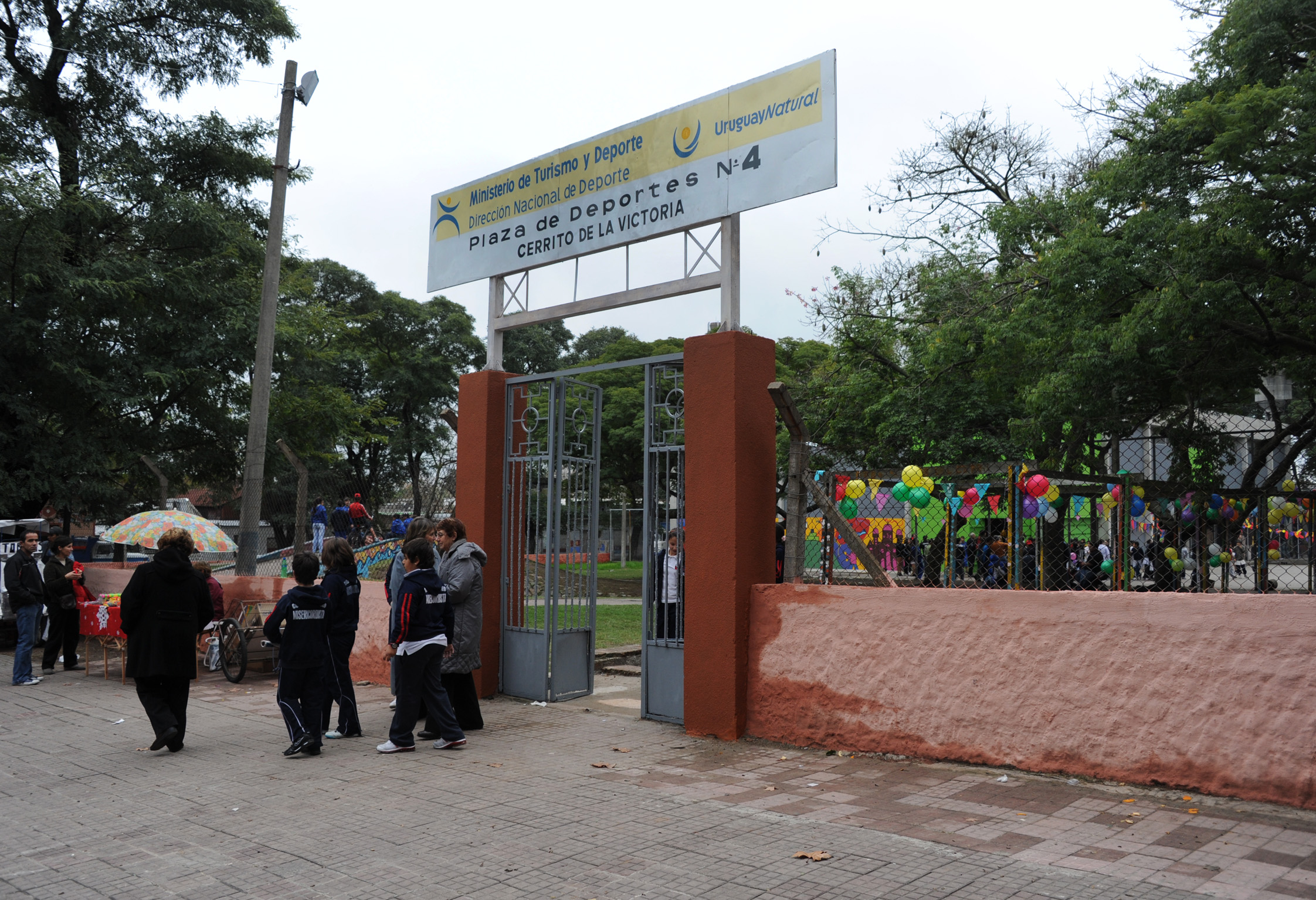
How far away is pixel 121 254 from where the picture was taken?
17.1 meters

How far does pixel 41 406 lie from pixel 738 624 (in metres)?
14.4

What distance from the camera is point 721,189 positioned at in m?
7.73

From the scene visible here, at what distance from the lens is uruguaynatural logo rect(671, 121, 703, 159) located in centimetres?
797

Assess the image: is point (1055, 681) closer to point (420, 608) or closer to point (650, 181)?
point (420, 608)

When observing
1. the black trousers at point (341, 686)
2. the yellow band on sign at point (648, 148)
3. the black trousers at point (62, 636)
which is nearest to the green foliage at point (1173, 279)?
the yellow band on sign at point (648, 148)

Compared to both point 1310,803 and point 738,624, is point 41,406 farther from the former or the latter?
point 1310,803

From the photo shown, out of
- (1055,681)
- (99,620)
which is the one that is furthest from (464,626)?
(99,620)

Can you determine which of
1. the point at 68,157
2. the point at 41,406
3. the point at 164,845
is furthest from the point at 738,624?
the point at 68,157

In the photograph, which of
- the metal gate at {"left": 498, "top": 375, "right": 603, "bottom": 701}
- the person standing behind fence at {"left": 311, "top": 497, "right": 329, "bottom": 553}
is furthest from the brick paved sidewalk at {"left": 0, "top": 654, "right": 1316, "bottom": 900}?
the person standing behind fence at {"left": 311, "top": 497, "right": 329, "bottom": 553}

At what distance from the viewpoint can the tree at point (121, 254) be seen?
15.9m

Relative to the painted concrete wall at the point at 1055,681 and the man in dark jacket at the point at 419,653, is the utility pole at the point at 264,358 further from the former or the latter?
the painted concrete wall at the point at 1055,681

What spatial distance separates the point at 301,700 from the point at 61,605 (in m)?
6.57

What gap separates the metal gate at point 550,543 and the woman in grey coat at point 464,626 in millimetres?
1068

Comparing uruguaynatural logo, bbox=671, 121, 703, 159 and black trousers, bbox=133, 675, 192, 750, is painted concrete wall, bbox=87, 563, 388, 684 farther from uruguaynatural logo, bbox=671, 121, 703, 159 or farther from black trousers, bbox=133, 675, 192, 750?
uruguaynatural logo, bbox=671, 121, 703, 159
